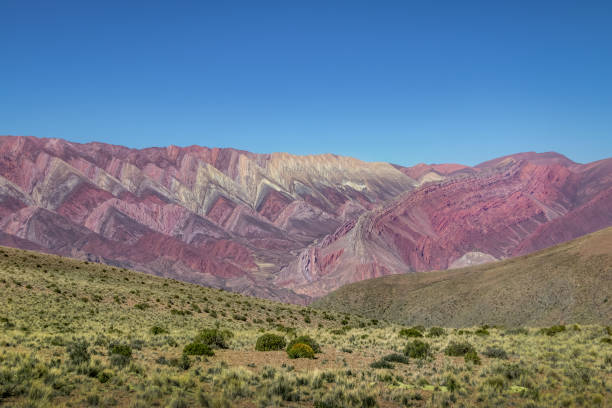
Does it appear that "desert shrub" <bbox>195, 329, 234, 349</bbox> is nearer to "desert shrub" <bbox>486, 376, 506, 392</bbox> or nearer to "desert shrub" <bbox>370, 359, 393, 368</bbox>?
"desert shrub" <bbox>370, 359, 393, 368</bbox>

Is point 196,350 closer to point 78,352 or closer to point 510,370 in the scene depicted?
point 78,352

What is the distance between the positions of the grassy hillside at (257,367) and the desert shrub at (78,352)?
2.6 inches

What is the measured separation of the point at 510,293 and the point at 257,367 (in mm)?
65832

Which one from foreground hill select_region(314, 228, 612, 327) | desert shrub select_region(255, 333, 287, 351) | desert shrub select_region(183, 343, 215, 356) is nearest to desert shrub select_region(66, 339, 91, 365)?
desert shrub select_region(183, 343, 215, 356)

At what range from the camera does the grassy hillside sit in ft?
45.2

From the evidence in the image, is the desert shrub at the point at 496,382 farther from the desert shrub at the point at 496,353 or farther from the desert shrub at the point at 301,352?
the desert shrub at the point at 301,352

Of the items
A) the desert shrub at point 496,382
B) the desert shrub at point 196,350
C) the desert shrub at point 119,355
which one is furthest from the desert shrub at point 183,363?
the desert shrub at point 496,382

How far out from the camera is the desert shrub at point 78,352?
1641 centimetres

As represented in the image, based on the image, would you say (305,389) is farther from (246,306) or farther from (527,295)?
(527,295)

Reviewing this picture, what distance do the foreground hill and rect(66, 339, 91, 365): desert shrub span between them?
57269 millimetres

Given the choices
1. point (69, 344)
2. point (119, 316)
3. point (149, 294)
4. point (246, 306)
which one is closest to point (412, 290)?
point (246, 306)

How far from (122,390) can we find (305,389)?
5.55 meters

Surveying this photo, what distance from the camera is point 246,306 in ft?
166

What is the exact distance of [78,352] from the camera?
1741 centimetres
